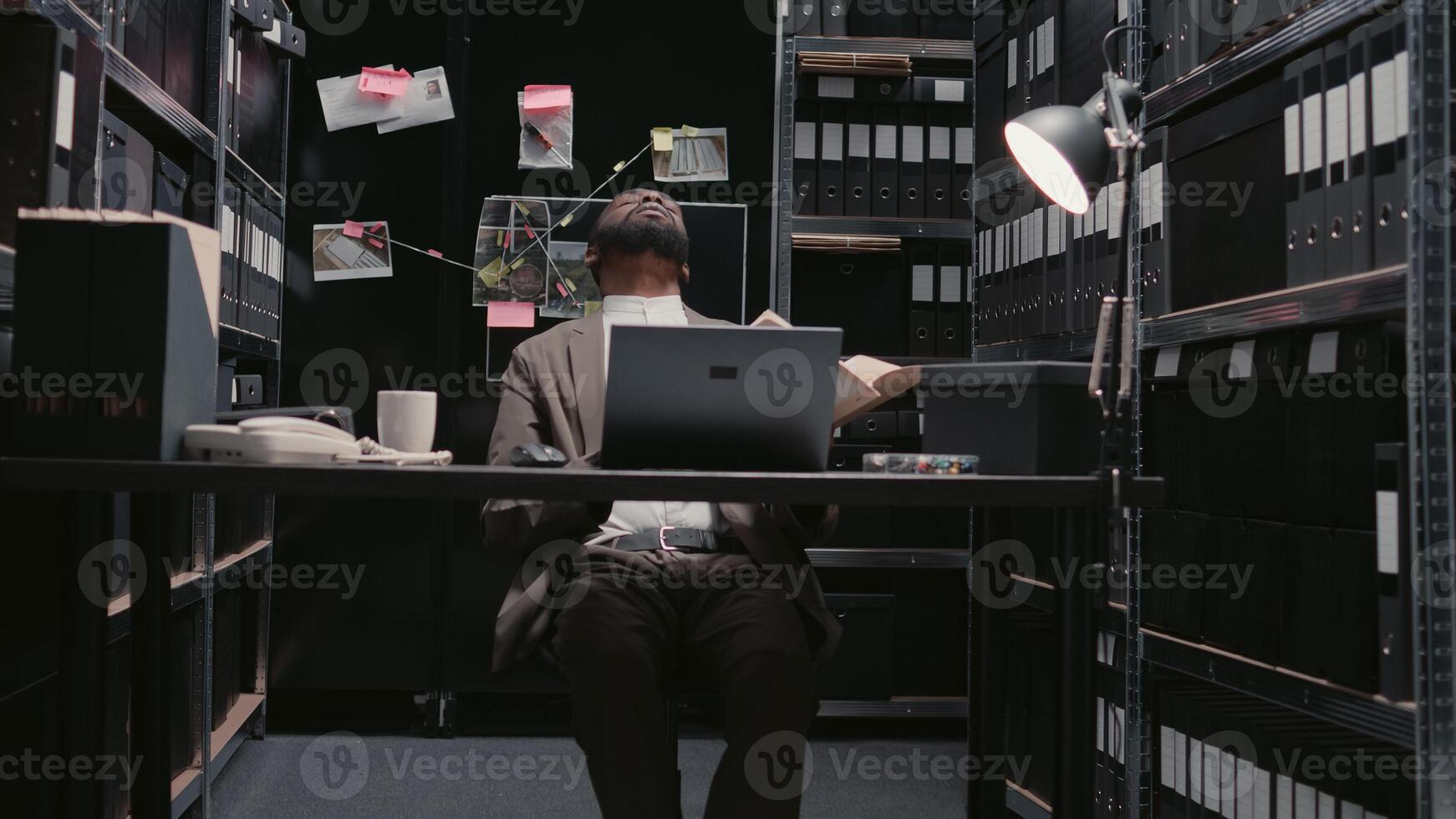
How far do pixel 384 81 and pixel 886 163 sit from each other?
4.76ft

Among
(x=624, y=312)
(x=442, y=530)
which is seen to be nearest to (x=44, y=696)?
(x=624, y=312)

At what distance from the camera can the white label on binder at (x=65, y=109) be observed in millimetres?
1483

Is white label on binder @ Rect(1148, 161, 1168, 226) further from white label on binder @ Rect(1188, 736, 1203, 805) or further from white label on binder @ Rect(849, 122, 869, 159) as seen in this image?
white label on binder @ Rect(849, 122, 869, 159)

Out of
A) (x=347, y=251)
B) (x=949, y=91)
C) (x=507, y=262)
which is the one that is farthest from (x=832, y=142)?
(x=347, y=251)

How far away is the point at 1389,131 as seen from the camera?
4.73ft

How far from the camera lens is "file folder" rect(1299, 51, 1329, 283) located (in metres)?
1.58

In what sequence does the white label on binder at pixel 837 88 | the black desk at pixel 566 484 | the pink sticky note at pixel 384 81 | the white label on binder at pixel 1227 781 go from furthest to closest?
the pink sticky note at pixel 384 81
the white label on binder at pixel 837 88
the white label on binder at pixel 1227 781
the black desk at pixel 566 484

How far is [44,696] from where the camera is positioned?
1.60 metres

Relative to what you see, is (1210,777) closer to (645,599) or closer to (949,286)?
(645,599)

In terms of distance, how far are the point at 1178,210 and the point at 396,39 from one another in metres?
2.26

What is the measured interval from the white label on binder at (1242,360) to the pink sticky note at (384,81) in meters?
2.35

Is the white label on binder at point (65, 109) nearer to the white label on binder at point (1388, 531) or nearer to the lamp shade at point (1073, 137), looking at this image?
the lamp shade at point (1073, 137)

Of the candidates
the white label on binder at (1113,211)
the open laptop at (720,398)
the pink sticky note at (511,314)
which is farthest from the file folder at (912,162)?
the open laptop at (720,398)

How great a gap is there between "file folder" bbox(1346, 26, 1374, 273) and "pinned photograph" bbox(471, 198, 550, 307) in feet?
7.02
